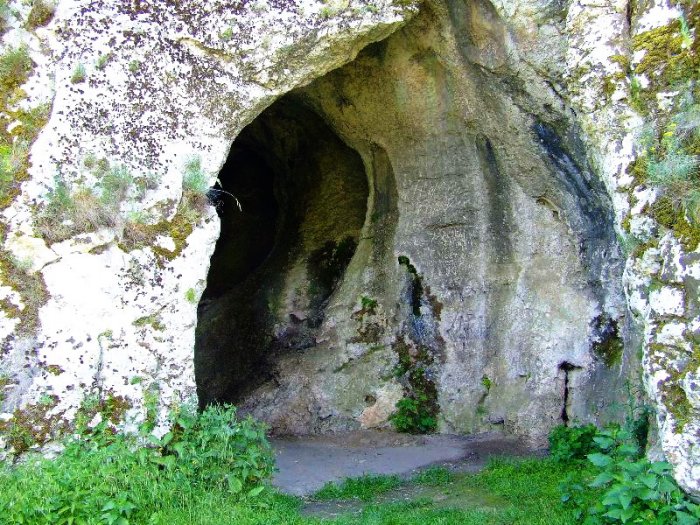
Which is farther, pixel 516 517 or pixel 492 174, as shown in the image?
pixel 492 174

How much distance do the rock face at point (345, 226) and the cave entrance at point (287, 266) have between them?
3 centimetres

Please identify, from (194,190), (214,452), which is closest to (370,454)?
(214,452)

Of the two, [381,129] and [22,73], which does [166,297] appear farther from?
[381,129]

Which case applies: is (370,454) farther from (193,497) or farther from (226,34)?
(226,34)

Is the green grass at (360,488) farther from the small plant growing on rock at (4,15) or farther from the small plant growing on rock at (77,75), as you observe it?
the small plant growing on rock at (4,15)

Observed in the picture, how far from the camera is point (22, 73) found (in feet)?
15.2

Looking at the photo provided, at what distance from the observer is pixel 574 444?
19.4 feet

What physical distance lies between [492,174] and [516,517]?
3307 mm

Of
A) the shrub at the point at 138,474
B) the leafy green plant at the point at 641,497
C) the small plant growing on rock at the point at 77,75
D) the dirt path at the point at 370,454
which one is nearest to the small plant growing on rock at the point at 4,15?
the small plant growing on rock at the point at 77,75

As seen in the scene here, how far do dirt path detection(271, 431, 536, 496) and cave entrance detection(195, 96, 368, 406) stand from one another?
1.09 m

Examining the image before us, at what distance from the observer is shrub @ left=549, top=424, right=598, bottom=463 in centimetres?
586

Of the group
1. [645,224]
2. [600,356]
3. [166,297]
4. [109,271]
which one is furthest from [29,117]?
[600,356]

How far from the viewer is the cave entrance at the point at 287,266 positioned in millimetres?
8000

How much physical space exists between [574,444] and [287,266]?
3.84m
